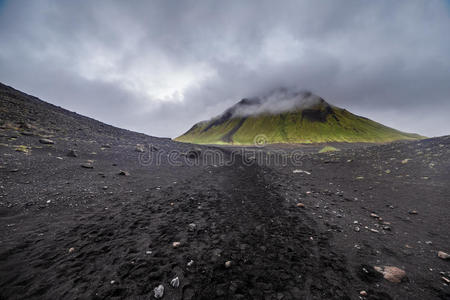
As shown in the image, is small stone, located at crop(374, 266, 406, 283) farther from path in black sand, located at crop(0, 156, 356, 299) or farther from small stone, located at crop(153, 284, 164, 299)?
small stone, located at crop(153, 284, 164, 299)

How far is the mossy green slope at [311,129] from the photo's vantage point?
324 feet

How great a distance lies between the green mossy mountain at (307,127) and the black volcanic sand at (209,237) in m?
96.3

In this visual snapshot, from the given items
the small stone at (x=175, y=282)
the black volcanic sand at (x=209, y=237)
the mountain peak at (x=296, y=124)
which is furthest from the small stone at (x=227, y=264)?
the mountain peak at (x=296, y=124)

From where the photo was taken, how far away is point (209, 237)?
354 centimetres

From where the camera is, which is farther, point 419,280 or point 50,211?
point 50,211

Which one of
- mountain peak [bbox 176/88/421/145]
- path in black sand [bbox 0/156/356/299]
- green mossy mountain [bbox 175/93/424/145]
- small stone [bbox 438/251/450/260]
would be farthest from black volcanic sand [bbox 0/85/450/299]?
mountain peak [bbox 176/88/421/145]

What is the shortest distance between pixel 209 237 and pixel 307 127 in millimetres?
131037

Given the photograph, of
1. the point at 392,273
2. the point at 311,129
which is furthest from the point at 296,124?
the point at 392,273

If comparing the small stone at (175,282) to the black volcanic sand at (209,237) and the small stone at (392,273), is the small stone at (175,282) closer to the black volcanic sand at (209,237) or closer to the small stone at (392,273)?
the black volcanic sand at (209,237)

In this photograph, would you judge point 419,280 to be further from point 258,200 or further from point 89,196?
point 89,196

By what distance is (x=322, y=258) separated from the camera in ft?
9.58

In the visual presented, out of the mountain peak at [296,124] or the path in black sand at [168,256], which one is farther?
the mountain peak at [296,124]

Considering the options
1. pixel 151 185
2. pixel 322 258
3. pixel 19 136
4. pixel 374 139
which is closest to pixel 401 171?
pixel 322 258

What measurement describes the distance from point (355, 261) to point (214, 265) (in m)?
2.56
